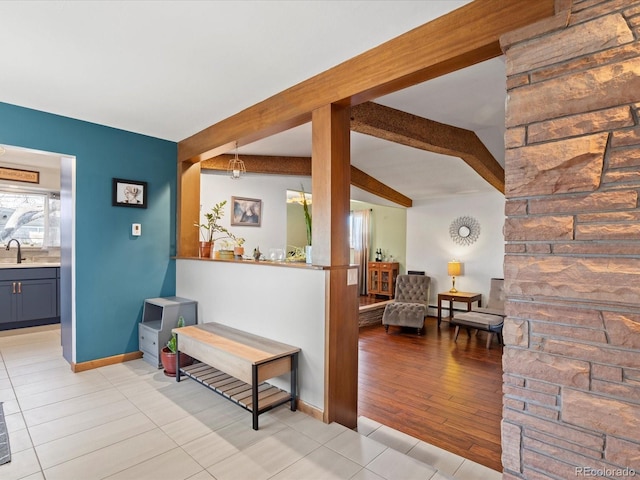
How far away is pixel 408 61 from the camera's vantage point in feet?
6.44

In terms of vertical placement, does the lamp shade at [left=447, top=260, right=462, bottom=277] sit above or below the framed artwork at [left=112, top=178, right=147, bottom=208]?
below

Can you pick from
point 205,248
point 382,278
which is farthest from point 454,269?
point 205,248

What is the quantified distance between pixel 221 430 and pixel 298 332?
82 cm

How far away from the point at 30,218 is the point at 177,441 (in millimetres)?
5088

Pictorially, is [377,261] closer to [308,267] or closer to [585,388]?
[308,267]

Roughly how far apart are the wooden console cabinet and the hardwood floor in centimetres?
273

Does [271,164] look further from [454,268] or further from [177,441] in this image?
[454,268]

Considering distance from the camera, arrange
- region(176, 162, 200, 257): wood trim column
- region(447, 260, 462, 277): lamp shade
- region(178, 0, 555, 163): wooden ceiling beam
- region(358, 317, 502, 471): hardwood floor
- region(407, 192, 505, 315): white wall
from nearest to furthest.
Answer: region(178, 0, 555, 163): wooden ceiling beam
region(358, 317, 502, 471): hardwood floor
region(176, 162, 200, 257): wood trim column
region(407, 192, 505, 315): white wall
region(447, 260, 462, 277): lamp shade

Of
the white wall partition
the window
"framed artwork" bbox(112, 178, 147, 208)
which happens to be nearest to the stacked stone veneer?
the white wall partition

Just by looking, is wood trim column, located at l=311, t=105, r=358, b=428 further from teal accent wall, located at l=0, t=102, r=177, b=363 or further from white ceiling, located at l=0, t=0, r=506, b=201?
teal accent wall, located at l=0, t=102, r=177, b=363

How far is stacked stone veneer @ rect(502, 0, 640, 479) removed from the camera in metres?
1.29

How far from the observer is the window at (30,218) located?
5.23m

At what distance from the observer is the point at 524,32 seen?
1539 mm

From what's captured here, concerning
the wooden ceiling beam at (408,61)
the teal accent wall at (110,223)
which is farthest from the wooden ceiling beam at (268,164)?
the wooden ceiling beam at (408,61)
